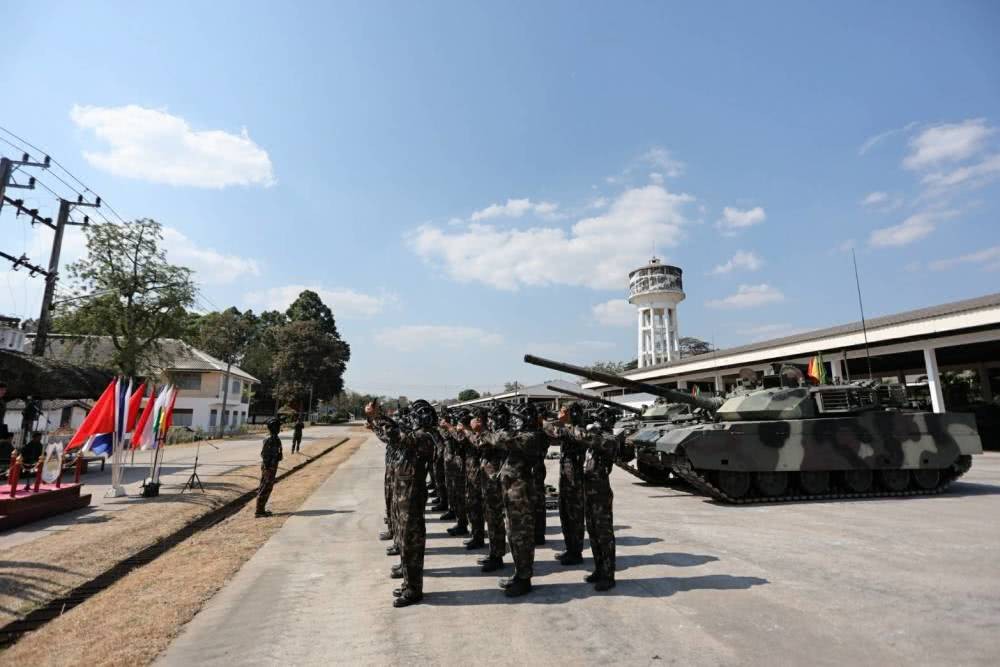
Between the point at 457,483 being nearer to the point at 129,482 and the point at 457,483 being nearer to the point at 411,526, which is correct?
the point at 411,526

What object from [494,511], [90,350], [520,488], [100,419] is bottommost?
[494,511]

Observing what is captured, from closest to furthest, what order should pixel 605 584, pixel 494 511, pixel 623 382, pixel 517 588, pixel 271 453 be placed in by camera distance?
1. pixel 517 588
2. pixel 605 584
3. pixel 494 511
4. pixel 271 453
5. pixel 623 382

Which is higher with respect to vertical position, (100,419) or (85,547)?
(100,419)

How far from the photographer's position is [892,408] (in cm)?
1146

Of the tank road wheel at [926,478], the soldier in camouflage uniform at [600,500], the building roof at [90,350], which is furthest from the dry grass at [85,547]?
the building roof at [90,350]

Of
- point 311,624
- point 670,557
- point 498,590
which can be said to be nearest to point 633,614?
point 498,590

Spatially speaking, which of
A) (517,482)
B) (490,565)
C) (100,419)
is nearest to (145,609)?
(490,565)

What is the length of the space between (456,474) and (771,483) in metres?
6.34

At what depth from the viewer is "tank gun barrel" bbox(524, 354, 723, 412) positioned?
1094 centimetres

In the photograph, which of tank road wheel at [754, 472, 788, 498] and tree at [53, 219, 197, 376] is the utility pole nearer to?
tree at [53, 219, 197, 376]

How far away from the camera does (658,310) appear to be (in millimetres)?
50750

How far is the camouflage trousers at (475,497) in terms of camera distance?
23.2 ft

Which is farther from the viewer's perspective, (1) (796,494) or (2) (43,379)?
(2) (43,379)

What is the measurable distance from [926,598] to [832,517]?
4313mm
